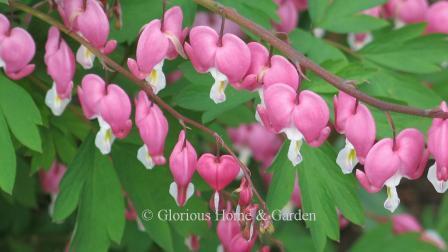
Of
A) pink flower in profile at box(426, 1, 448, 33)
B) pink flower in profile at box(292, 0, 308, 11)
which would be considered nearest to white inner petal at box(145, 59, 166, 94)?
pink flower in profile at box(292, 0, 308, 11)

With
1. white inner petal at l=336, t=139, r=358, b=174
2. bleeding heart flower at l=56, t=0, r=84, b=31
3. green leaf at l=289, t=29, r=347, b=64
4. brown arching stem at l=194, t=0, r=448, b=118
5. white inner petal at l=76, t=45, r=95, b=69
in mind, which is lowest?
green leaf at l=289, t=29, r=347, b=64

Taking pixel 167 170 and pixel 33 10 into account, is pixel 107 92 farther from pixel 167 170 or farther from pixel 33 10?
pixel 167 170

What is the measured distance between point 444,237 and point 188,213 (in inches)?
59.2

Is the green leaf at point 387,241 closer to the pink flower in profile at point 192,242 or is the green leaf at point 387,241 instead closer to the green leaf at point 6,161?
the pink flower in profile at point 192,242

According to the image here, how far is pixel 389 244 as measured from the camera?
2127mm

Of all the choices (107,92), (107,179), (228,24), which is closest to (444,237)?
(228,24)

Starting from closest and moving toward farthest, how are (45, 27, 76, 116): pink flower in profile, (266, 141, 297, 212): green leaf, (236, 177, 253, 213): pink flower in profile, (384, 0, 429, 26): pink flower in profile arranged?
(236, 177, 253, 213): pink flower in profile, (45, 27, 76, 116): pink flower in profile, (266, 141, 297, 212): green leaf, (384, 0, 429, 26): pink flower in profile

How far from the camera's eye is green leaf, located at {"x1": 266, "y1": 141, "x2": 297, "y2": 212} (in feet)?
4.58

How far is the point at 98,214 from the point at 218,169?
1.07ft

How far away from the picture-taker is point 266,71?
47.7 inches

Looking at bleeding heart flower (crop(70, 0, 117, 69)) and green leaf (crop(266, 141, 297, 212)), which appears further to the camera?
green leaf (crop(266, 141, 297, 212))

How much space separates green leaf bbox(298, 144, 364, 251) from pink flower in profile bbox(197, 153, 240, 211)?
198 mm

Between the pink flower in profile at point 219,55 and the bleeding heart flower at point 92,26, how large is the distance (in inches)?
6.0

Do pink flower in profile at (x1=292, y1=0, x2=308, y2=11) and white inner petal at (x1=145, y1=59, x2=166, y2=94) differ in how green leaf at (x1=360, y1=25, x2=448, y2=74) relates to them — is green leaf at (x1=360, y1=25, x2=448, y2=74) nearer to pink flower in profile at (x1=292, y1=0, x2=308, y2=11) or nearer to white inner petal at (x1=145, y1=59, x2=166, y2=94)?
pink flower in profile at (x1=292, y1=0, x2=308, y2=11)
